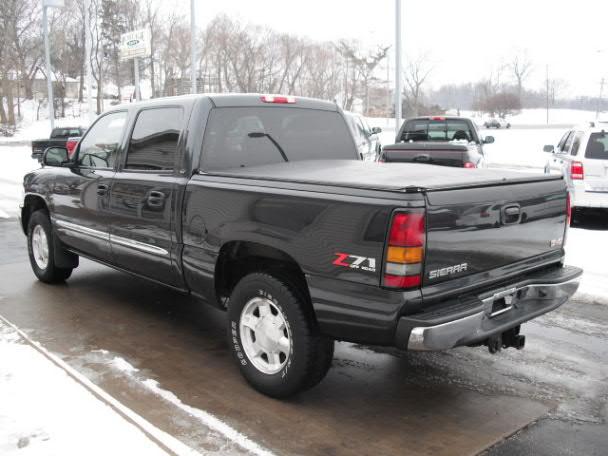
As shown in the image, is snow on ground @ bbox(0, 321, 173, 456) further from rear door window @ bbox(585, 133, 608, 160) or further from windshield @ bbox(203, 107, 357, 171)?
rear door window @ bbox(585, 133, 608, 160)

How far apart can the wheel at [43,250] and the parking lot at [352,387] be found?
65 cm

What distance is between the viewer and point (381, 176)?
367 cm

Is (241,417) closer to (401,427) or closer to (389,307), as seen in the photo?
(401,427)

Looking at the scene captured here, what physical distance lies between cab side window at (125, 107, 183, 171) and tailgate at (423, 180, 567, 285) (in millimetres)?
2156

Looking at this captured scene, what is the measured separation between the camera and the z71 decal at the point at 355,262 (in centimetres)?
312

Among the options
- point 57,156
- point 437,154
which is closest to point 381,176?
point 57,156

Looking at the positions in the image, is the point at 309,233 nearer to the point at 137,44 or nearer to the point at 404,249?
the point at 404,249

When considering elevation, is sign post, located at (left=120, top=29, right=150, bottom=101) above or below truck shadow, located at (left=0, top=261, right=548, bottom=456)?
above

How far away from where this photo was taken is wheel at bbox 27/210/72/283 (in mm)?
6426

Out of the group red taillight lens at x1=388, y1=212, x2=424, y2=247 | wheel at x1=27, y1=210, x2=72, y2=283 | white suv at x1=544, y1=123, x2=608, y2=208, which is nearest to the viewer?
red taillight lens at x1=388, y1=212, x2=424, y2=247

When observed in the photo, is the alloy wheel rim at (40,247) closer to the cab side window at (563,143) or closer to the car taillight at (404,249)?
the car taillight at (404,249)

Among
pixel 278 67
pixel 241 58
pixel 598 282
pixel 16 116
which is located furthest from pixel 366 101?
pixel 598 282

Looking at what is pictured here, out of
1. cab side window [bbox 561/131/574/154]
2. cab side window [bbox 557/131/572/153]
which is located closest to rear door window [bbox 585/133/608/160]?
cab side window [bbox 561/131/574/154]

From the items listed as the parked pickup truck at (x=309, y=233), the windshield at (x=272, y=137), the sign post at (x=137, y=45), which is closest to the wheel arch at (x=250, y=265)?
the parked pickup truck at (x=309, y=233)
